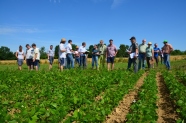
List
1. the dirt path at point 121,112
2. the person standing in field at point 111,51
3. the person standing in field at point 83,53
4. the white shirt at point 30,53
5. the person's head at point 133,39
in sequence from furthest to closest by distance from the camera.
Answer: the person standing in field at point 83,53, the white shirt at point 30,53, the person standing in field at point 111,51, the person's head at point 133,39, the dirt path at point 121,112

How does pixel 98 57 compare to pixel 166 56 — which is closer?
pixel 166 56

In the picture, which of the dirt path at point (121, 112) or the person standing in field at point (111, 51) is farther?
the person standing in field at point (111, 51)

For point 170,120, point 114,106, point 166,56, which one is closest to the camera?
point 170,120

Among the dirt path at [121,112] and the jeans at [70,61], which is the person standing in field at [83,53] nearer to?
the jeans at [70,61]

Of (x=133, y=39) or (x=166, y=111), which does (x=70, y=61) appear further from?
(x=166, y=111)

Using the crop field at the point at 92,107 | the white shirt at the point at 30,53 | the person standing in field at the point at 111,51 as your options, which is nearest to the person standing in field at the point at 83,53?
the person standing in field at the point at 111,51

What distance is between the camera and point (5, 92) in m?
6.24

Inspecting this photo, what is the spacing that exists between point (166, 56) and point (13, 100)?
34.4ft

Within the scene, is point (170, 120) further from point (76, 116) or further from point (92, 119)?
point (76, 116)

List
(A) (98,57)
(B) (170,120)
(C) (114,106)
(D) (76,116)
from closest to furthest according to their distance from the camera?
(D) (76,116)
(B) (170,120)
(C) (114,106)
(A) (98,57)

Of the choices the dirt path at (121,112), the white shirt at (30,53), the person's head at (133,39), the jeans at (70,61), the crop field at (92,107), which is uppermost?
the person's head at (133,39)

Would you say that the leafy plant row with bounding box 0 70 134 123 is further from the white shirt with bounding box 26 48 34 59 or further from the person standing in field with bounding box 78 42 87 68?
the person standing in field with bounding box 78 42 87 68

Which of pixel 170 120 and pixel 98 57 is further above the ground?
pixel 98 57

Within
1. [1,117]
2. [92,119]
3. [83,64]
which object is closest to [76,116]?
[92,119]
